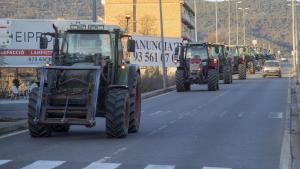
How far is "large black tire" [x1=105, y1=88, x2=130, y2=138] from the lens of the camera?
55.8ft

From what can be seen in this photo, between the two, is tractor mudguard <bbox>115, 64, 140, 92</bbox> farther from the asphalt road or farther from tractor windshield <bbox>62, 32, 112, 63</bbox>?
the asphalt road

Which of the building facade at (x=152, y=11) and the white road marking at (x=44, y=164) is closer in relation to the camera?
the white road marking at (x=44, y=164)

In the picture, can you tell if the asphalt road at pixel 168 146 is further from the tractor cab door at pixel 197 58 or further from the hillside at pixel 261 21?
the hillside at pixel 261 21

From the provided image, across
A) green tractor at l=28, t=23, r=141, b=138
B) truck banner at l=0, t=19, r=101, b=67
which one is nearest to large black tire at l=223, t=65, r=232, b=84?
truck banner at l=0, t=19, r=101, b=67

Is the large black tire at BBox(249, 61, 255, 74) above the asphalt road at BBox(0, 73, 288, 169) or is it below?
below

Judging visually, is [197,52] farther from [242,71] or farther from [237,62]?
[237,62]

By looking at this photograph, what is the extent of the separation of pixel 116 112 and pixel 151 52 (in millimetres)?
32734

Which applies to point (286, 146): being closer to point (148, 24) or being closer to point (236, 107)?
point (236, 107)

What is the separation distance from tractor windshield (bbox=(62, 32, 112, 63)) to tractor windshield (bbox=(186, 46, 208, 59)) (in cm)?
2406

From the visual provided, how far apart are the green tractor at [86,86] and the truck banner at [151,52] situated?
93.8 feet

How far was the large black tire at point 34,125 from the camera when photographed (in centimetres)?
1705

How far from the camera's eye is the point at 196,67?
4209cm

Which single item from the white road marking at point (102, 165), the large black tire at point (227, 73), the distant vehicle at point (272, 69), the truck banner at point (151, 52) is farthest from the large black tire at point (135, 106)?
the distant vehicle at point (272, 69)

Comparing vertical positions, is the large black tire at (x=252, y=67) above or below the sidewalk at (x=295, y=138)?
below
